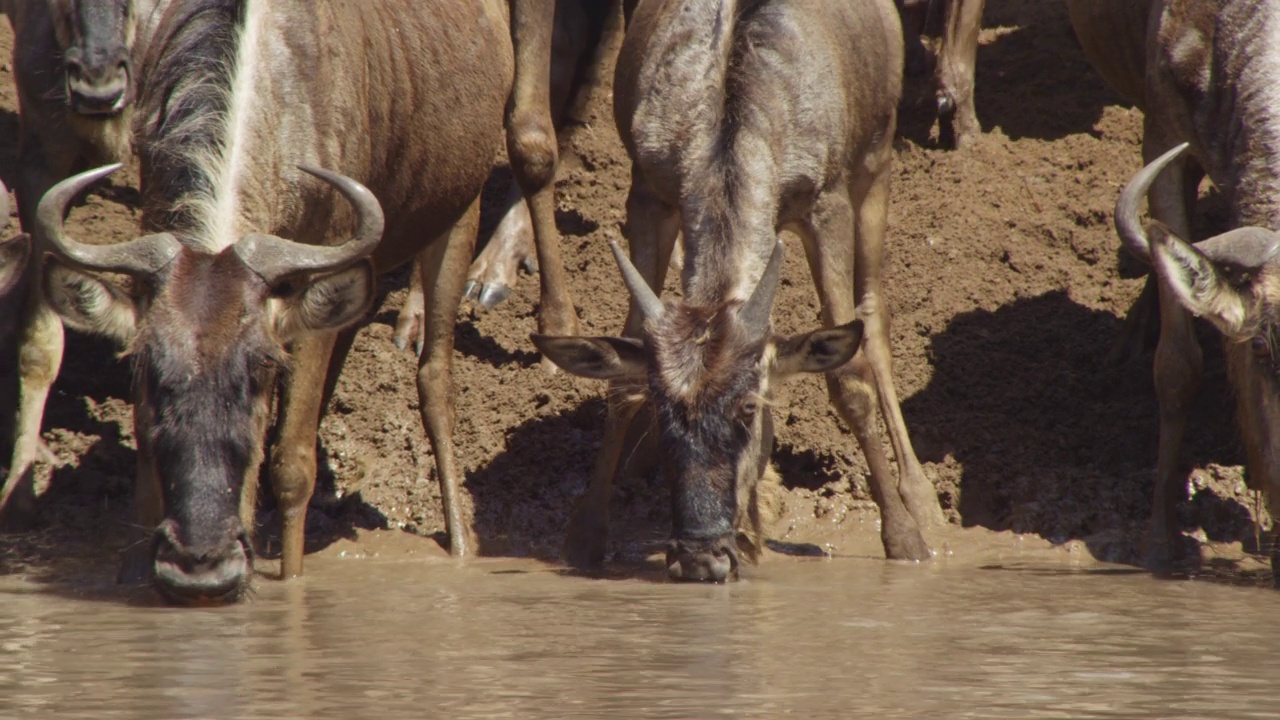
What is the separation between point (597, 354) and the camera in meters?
6.60

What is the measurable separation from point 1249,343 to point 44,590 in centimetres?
428

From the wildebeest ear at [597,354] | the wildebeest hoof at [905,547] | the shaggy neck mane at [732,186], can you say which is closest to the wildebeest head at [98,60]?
the wildebeest ear at [597,354]

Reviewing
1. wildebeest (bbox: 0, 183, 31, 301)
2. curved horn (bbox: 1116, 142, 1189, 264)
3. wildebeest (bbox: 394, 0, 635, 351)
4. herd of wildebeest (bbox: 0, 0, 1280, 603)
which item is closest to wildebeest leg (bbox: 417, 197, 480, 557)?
herd of wildebeest (bbox: 0, 0, 1280, 603)

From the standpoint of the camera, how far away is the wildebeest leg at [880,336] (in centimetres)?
778

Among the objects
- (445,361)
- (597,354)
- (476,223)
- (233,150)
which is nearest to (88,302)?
(233,150)

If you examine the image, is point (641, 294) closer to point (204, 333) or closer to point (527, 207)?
point (204, 333)

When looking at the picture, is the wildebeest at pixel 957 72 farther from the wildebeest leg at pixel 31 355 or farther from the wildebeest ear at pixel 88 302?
the wildebeest ear at pixel 88 302

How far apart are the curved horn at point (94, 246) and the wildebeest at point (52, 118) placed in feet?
4.82

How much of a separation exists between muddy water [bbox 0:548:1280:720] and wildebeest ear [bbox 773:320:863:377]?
0.79 metres

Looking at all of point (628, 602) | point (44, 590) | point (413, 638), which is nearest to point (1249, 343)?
point (628, 602)

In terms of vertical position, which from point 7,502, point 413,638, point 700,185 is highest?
point 700,185

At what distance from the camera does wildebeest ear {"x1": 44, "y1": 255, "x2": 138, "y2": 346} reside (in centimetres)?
569

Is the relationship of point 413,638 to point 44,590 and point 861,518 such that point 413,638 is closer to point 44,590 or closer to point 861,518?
point 44,590

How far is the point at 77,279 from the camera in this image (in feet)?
18.7
